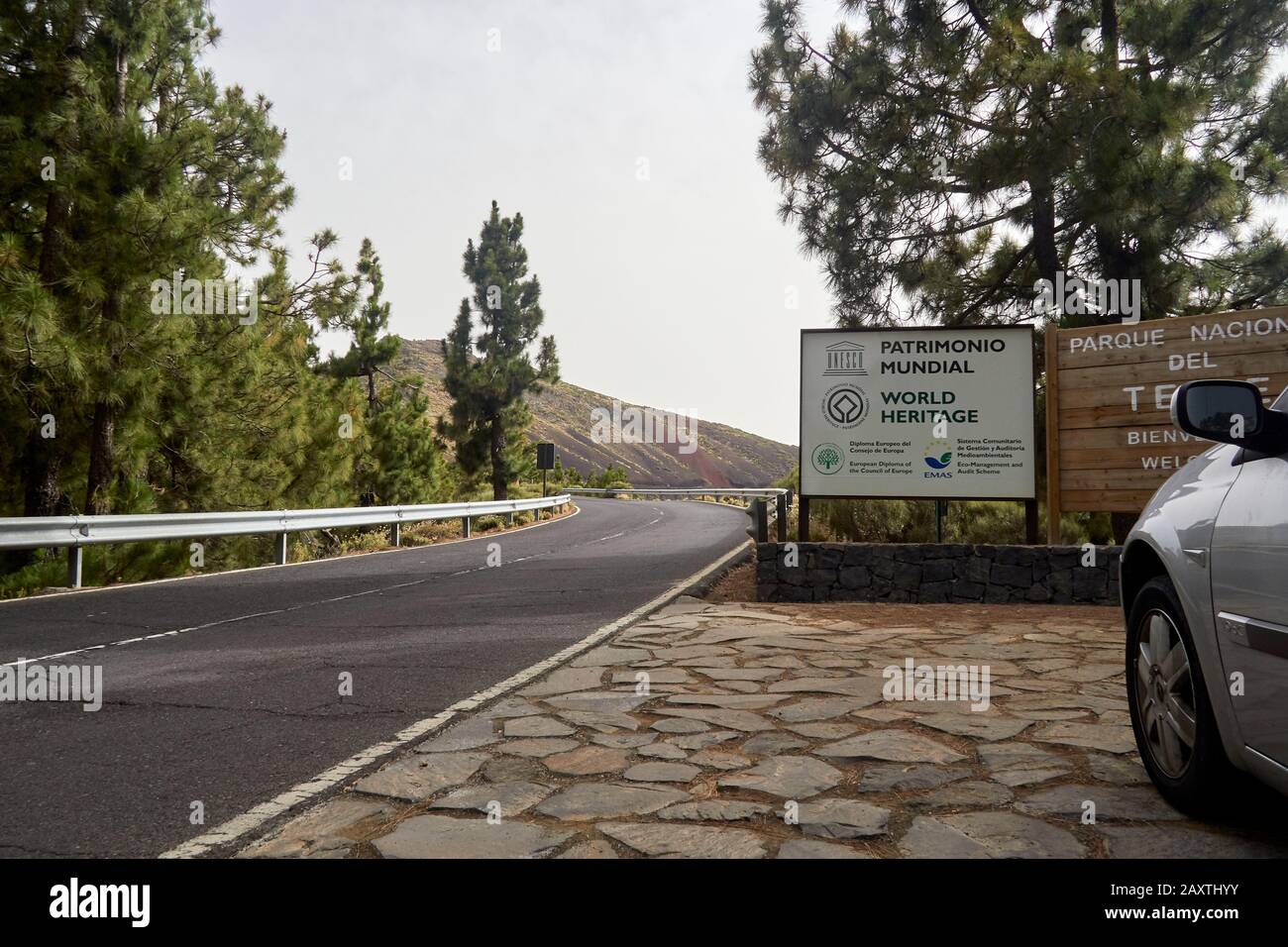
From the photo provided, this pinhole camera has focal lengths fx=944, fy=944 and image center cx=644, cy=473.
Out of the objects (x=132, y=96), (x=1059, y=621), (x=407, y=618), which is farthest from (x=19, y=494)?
(x=1059, y=621)

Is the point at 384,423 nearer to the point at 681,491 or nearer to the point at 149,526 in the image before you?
the point at 149,526

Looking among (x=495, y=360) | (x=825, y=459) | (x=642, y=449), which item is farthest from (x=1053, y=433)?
(x=642, y=449)

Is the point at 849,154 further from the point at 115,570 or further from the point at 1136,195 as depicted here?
the point at 115,570

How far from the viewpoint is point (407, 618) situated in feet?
28.3

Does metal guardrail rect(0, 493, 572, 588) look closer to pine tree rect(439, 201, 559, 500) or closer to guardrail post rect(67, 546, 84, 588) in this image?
guardrail post rect(67, 546, 84, 588)

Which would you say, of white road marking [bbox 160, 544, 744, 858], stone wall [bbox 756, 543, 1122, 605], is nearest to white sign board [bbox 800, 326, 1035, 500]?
stone wall [bbox 756, 543, 1122, 605]

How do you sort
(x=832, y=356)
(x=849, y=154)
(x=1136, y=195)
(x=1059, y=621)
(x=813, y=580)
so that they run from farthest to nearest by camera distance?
(x=849, y=154) < (x=1136, y=195) < (x=832, y=356) < (x=813, y=580) < (x=1059, y=621)

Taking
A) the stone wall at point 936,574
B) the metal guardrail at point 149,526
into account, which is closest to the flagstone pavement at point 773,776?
the stone wall at point 936,574

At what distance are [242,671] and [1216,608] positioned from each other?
559 cm

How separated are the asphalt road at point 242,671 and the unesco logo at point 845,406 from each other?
2.85 meters

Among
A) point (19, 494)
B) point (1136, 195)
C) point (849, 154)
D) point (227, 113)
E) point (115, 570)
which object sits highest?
point (227, 113)

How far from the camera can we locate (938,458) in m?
10.9
